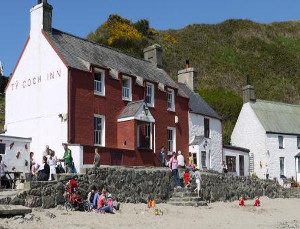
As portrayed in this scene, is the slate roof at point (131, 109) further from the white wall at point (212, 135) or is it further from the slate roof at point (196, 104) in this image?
Result: the slate roof at point (196, 104)

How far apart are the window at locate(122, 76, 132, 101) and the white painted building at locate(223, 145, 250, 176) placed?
13.5 metres

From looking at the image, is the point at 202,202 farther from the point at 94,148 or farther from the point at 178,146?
the point at 178,146

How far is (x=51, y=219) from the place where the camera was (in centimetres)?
1912

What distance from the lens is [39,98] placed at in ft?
101

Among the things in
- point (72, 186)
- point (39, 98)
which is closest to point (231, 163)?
point (39, 98)

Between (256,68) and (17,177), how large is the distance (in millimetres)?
69854

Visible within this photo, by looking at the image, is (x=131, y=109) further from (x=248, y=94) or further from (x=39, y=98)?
(x=248, y=94)

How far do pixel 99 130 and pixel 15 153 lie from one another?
19.4 ft

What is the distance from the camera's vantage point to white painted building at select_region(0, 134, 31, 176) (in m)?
26.1

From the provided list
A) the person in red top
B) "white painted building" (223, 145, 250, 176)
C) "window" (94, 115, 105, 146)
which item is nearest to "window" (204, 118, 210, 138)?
"white painted building" (223, 145, 250, 176)

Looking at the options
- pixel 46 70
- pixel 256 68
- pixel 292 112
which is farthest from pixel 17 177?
pixel 256 68

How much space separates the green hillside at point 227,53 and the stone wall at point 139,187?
21.8 m

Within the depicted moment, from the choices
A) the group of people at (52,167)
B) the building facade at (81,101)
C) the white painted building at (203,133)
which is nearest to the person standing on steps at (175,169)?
the building facade at (81,101)

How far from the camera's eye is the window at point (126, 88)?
33031 millimetres
